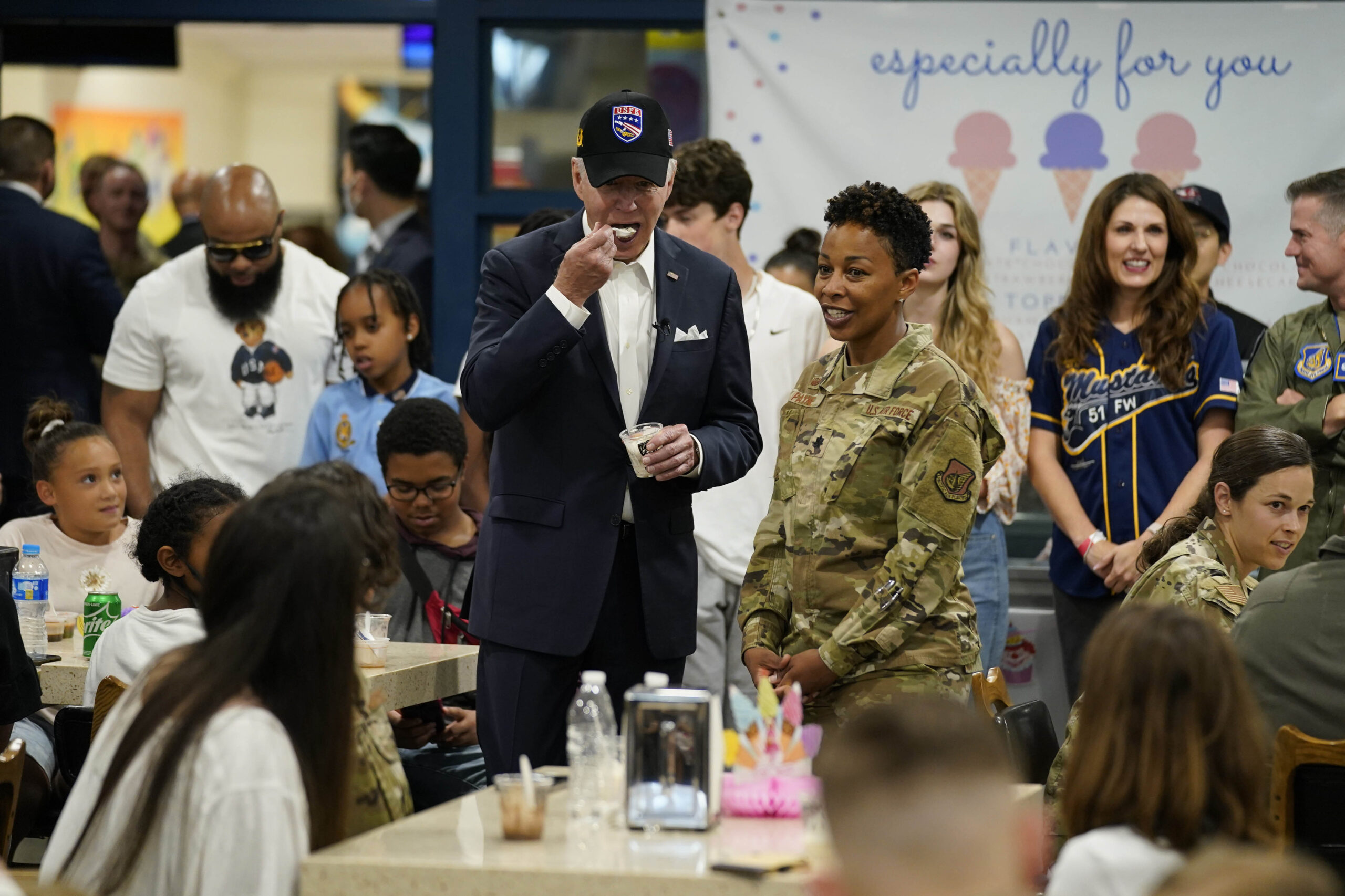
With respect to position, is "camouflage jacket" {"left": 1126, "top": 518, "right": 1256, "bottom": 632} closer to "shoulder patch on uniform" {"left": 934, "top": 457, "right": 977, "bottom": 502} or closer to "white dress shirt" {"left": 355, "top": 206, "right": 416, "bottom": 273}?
"shoulder patch on uniform" {"left": 934, "top": 457, "right": 977, "bottom": 502}

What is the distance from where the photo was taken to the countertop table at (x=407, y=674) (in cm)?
323

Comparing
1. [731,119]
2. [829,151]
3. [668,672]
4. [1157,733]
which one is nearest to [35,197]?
[731,119]

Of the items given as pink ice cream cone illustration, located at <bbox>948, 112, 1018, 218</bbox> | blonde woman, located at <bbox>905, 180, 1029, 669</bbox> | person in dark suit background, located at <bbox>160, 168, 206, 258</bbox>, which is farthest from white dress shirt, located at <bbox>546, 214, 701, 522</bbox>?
person in dark suit background, located at <bbox>160, 168, 206, 258</bbox>

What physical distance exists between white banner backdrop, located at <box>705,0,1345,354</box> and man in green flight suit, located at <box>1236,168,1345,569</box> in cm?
93

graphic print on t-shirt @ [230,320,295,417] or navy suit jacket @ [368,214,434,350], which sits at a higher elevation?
navy suit jacket @ [368,214,434,350]

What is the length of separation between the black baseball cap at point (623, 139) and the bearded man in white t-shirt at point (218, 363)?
214 cm

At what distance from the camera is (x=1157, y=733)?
203 cm

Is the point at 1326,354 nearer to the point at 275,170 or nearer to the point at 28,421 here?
the point at 28,421

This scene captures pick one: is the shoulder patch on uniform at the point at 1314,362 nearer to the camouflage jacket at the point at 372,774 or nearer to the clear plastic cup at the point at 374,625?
the clear plastic cup at the point at 374,625

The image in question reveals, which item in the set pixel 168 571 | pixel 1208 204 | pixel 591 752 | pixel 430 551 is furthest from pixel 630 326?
pixel 1208 204

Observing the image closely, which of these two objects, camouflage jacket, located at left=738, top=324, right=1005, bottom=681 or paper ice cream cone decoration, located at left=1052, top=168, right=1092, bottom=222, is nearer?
camouflage jacket, located at left=738, top=324, right=1005, bottom=681

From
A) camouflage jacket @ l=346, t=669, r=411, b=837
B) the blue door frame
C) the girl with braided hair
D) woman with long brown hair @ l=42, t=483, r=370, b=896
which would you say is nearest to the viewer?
woman with long brown hair @ l=42, t=483, r=370, b=896

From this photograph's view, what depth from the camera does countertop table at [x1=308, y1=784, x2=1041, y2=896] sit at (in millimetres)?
1968

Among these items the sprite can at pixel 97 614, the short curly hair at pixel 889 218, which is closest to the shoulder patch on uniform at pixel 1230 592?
the short curly hair at pixel 889 218
